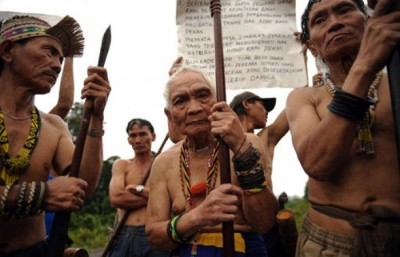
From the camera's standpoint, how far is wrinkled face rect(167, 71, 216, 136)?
2471 mm

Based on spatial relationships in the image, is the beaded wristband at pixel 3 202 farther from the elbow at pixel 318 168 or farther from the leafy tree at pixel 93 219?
the leafy tree at pixel 93 219

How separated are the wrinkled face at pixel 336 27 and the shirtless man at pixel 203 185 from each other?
62 centimetres

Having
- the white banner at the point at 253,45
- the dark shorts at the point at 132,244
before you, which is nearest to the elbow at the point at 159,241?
the white banner at the point at 253,45

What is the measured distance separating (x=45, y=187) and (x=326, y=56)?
1.71m

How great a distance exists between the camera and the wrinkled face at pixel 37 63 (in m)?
2.63

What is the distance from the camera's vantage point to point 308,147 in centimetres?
187

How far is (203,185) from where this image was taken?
238cm

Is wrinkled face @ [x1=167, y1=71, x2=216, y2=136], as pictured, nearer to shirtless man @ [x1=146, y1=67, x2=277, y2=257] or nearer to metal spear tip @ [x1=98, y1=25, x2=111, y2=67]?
shirtless man @ [x1=146, y1=67, x2=277, y2=257]

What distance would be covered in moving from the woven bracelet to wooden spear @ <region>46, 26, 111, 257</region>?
1344 millimetres

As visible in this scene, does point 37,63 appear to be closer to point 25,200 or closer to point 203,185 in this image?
point 25,200

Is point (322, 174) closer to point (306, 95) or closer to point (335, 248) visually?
point (335, 248)

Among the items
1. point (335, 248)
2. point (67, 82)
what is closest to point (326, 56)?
point (335, 248)

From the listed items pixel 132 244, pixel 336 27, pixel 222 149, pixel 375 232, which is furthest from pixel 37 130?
pixel 132 244

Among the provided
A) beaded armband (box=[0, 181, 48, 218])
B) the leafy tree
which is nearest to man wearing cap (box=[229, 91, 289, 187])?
beaded armband (box=[0, 181, 48, 218])
